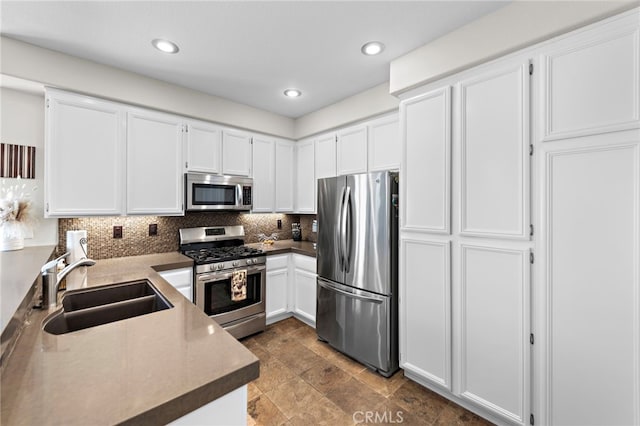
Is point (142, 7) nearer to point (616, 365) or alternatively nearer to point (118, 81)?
point (118, 81)

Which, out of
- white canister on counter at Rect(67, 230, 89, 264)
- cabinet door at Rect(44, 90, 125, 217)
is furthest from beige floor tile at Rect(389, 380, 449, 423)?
cabinet door at Rect(44, 90, 125, 217)

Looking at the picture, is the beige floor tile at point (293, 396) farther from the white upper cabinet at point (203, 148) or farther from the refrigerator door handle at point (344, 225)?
the white upper cabinet at point (203, 148)

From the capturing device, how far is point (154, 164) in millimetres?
2664

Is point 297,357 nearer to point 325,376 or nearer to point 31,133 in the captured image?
point 325,376

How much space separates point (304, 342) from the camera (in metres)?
2.90

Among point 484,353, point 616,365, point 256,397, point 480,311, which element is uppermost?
point 480,311

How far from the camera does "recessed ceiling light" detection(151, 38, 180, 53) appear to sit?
202 cm

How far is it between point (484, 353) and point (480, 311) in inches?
10.7

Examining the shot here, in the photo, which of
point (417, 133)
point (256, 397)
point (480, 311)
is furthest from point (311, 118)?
point (256, 397)

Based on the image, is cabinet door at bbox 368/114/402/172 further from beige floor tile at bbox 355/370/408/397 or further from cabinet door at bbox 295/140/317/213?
beige floor tile at bbox 355/370/408/397

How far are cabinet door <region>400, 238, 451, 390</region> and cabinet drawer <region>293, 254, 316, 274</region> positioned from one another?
1.15 meters

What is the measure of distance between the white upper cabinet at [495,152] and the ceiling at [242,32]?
451mm
